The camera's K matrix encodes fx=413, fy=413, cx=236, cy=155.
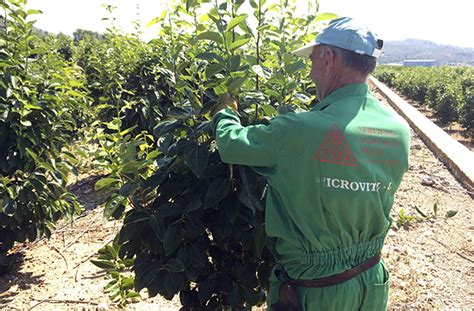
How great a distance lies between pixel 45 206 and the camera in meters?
3.55

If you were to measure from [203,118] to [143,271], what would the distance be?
81cm

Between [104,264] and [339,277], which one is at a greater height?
[339,277]

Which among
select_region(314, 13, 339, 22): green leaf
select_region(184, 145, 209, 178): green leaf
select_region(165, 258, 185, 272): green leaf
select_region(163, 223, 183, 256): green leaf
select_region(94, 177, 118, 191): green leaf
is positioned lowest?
select_region(165, 258, 185, 272): green leaf

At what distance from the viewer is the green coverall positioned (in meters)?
1.53

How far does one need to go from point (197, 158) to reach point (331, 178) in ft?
1.96

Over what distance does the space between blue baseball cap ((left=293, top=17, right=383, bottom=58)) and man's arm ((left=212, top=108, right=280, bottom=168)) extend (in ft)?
1.35

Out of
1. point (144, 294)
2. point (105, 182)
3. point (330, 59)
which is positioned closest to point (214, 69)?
point (330, 59)

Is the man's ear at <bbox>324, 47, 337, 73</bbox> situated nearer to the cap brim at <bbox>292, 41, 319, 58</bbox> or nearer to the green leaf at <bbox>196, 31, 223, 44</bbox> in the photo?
the cap brim at <bbox>292, 41, 319, 58</bbox>

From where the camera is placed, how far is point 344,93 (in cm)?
164

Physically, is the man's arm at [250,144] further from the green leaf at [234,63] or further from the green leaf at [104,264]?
the green leaf at [104,264]

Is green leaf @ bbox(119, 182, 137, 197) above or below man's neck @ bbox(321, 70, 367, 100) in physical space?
below

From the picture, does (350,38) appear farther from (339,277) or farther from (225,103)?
(339,277)

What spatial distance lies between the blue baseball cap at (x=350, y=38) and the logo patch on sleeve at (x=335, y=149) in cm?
33

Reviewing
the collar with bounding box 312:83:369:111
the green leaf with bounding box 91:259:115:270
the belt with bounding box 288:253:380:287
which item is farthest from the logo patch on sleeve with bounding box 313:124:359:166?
the green leaf with bounding box 91:259:115:270
